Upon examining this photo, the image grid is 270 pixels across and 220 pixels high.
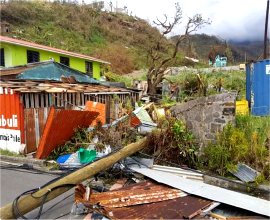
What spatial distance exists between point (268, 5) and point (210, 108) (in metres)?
15.2

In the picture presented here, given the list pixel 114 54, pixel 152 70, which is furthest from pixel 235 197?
pixel 114 54

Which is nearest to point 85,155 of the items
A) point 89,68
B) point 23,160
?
point 23,160

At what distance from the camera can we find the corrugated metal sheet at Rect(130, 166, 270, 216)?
5.01m

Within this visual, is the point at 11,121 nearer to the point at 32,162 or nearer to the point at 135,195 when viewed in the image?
the point at 32,162

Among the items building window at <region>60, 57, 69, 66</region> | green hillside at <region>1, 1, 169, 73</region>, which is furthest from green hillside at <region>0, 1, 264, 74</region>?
building window at <region>60, 57, 69, 66</region>

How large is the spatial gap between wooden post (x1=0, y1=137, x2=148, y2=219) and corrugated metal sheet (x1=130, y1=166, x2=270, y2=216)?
65cm

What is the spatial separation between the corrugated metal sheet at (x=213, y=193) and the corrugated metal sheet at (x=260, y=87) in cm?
599

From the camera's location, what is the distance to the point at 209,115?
748 cm

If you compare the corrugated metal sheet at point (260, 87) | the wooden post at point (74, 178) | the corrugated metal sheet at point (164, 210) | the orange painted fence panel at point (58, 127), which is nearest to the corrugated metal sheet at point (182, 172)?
the wooden post at point (74, 178)

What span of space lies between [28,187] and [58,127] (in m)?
2.27

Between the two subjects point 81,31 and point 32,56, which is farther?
point 81,31

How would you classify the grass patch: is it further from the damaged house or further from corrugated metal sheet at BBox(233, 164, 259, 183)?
the damaged house

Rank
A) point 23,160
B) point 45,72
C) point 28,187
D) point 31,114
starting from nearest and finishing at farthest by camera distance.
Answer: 1. point 28,187
2. point 23,160
3. point 31,114
4. point 45,72

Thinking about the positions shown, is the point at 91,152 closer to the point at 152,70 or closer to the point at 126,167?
the point at 126,167
